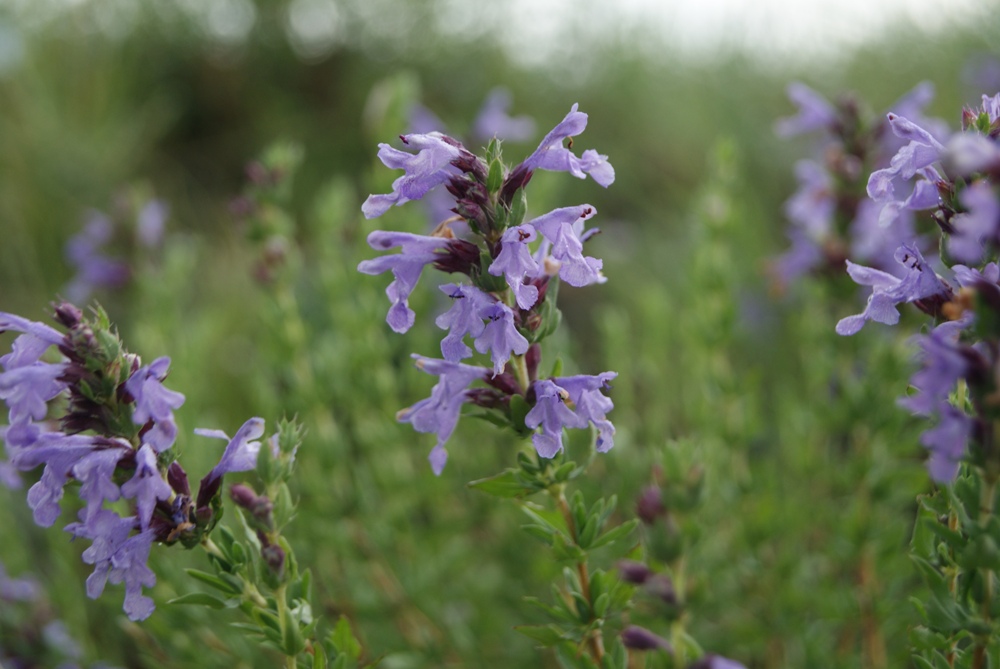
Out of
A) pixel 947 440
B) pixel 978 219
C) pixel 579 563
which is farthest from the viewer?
pixel 579 563

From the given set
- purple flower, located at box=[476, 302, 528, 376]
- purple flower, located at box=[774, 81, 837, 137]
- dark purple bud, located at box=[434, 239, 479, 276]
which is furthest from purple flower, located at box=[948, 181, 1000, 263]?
purple flower, located at box=[774, 81, 837, 137]

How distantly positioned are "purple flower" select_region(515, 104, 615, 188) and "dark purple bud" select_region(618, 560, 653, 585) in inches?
37.2

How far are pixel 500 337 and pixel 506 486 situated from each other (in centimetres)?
39

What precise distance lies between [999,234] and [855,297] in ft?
6.33

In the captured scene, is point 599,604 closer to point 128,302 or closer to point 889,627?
point 889,627

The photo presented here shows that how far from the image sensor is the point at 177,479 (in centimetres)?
163

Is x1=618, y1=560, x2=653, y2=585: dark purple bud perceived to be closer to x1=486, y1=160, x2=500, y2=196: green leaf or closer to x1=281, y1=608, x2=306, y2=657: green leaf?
x1=281, y1=608, x2=306, y2=657: green leaf

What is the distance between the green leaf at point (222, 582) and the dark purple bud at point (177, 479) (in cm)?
16

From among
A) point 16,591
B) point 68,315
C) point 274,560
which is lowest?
point 16,591

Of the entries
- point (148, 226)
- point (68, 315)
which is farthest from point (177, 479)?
point (148, 226)

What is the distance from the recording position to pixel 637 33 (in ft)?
31.7

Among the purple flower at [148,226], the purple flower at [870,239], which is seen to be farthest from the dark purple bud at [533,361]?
Result: the purple flower at [148,226]

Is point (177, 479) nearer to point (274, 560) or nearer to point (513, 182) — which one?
point (274, 560)

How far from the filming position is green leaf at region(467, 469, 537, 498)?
1683mm
